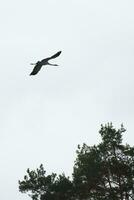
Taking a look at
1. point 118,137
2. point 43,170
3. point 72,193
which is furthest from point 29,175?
point 118,137

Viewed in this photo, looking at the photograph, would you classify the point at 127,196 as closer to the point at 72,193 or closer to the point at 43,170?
the point at 72,193

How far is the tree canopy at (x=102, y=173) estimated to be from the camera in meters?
60.6

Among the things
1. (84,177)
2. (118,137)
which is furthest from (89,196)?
(118,137)

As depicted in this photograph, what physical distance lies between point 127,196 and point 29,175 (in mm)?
11451

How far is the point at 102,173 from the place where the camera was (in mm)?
60781

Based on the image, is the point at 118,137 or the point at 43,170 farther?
the point at 43,170

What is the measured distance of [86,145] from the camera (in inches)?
2479

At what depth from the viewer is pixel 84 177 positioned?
6197 centimetres

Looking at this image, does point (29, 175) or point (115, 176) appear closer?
point (115, 176)

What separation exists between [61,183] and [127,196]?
23.0 ft

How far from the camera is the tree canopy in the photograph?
199 feet

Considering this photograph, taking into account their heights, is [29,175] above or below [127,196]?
above

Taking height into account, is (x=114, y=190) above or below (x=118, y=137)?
below

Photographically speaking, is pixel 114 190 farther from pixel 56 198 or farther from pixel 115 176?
pixel 56 198
